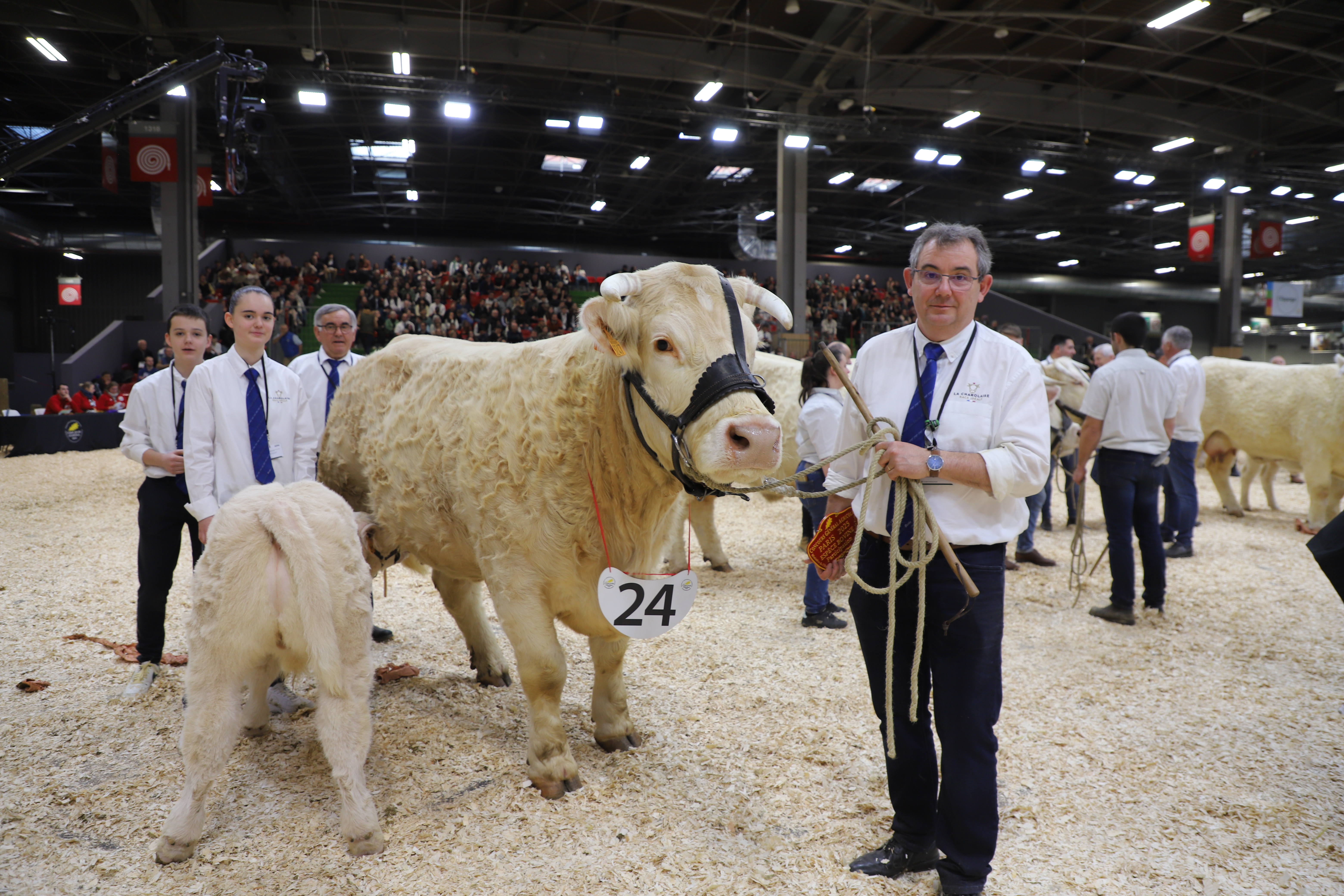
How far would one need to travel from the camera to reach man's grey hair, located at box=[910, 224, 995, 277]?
2189mm

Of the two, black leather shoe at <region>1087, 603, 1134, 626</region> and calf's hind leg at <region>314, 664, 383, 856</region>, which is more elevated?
calf's hind leg at <region>314, 664, 383, 856</region>

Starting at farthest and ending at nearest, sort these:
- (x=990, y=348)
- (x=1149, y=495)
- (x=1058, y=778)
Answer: (x=1149, y=495)
(x=1058, y=778)
(x=990, y=348)

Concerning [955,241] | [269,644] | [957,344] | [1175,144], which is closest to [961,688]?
[957,344]

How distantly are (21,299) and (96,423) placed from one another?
19967 mm

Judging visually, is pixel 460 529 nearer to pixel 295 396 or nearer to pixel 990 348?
pixel 295 396

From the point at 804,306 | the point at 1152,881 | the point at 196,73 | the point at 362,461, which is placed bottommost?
the point at 1152,881

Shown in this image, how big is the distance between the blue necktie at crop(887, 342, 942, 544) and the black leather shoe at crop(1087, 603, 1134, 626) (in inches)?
145

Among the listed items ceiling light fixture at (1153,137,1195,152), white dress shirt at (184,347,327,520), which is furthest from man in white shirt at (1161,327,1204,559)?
ceiling light fixture at (1153,137,1195,152)

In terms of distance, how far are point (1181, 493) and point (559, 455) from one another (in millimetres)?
6533

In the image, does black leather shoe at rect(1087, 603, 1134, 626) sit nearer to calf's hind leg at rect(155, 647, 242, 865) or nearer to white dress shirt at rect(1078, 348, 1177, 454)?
white dress shirt at rect(1078, 348, 1177, 454)

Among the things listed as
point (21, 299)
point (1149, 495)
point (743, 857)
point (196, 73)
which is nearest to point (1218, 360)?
point (1149, 495)

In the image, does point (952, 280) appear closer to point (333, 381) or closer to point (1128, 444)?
point (1128, 444)

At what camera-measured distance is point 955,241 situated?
2.18 metres

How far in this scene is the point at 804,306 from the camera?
16.8m
